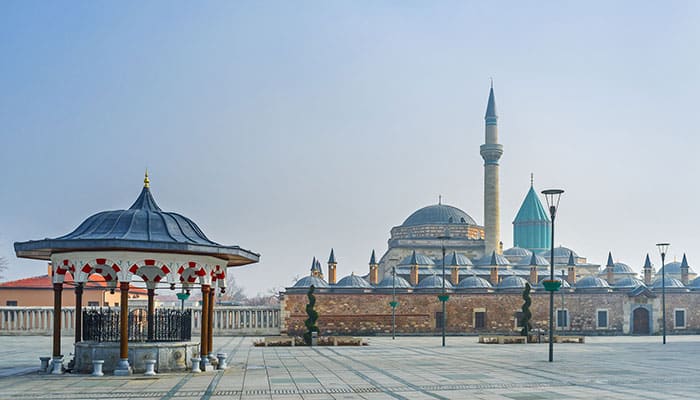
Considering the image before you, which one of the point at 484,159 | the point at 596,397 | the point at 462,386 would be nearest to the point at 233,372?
the point at 462,386

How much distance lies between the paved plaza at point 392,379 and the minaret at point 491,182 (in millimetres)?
→ 34368

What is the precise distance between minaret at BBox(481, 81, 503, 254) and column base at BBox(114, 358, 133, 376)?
146 ft

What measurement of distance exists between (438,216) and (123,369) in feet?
158

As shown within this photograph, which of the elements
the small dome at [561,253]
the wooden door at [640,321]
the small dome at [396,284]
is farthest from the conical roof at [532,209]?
the small dome at [396,284]

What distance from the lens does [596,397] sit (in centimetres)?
1355

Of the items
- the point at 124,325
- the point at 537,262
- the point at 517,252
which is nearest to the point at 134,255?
the point at 124,325

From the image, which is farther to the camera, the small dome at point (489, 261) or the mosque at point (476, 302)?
the small dome at point (489, 261)

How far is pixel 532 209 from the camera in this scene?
70.9 meters

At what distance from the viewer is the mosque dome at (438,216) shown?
6300 cm

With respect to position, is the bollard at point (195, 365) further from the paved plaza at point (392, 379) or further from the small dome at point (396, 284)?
the small dome at point (396, 284)

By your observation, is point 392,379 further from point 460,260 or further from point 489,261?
point 489,261

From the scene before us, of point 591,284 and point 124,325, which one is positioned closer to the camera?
point 124,325

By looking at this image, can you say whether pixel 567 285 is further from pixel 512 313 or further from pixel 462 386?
pixel 462 386

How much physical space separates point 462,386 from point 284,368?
5.86 metres
